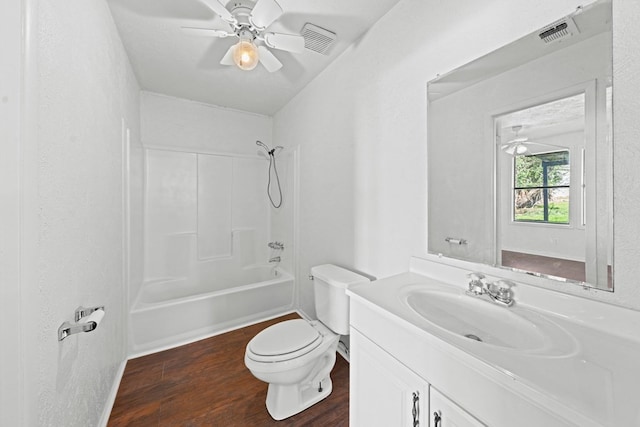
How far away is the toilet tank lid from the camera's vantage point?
1.63m

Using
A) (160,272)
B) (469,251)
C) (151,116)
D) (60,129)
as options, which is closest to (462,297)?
(469,251)

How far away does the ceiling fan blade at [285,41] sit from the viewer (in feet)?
4.70

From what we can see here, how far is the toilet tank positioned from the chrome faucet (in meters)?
0.70

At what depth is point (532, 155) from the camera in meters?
0.98

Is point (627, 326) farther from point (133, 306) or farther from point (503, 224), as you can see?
point (133, 306)

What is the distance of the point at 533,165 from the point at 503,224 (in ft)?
0.85

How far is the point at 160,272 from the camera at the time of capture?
267 cm

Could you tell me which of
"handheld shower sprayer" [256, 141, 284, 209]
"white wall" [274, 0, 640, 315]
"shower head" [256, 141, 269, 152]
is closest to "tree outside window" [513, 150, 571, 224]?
"white wall" [274, 0, 640, 315]

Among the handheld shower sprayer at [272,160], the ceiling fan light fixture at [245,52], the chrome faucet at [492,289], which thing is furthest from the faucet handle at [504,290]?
the handheld shower sprayer at [272,160]

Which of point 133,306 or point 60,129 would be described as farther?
point 133,306

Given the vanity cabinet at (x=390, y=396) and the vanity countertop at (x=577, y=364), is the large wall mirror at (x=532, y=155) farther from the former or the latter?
the vanity cabinet at (x=390, y=396)

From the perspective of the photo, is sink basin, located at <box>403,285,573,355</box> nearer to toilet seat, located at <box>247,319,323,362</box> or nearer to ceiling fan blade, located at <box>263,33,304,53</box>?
toilet seat, located at <box>247,319,323,362</box>

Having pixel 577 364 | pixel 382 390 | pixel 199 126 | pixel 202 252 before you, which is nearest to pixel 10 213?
pixel 382 390

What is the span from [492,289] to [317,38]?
1.82m
